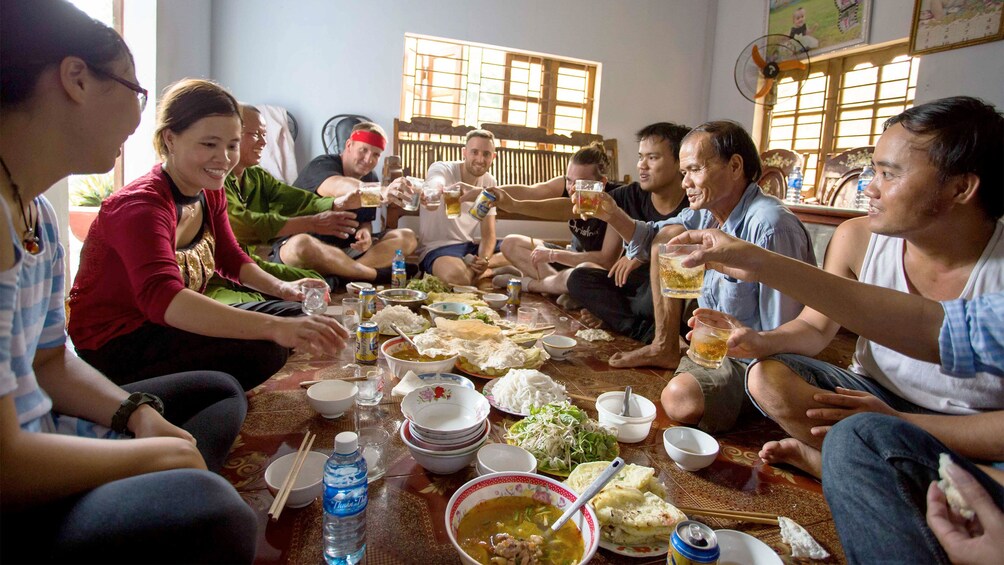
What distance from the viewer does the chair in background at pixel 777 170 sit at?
541 centimetres

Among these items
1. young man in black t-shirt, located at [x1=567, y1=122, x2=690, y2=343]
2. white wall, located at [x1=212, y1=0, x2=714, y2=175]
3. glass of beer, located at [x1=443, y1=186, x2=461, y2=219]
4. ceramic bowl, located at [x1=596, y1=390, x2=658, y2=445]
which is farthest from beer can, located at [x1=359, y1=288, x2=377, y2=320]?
white wall, located at [x1=212, y1=0, x2=714, y2=175]

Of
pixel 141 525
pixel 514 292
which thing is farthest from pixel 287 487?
pixel 514 292

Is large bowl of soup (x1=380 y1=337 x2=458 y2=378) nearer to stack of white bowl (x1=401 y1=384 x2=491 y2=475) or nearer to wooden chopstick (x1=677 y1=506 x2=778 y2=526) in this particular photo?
stack of white bowl (x1=401 y1=384 x2=491 y2=475)

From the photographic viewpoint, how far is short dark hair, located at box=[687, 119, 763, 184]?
8.48ft

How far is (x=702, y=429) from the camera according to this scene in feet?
7.21

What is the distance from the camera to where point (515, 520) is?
137 centimetres

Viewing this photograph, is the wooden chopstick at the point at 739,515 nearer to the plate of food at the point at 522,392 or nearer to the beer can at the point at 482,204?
the plate of food at the point at 522,392

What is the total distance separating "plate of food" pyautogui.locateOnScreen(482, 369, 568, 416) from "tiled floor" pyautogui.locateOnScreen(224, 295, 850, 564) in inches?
2.9

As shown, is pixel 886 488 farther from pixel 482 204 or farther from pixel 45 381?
pixel 482 204

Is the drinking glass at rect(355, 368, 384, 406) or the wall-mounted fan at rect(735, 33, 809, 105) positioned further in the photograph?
the wall-mounted fan at rect(735, 33, 809, 105)

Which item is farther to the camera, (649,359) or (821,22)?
(821,22)

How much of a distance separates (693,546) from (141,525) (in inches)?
42.8

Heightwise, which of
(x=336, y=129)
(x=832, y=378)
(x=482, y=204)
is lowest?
(x=832, y=378)

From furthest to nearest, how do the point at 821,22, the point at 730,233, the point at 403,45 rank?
1. the point at 403,45
2. the point at 821,22
3. the point at 730,233
